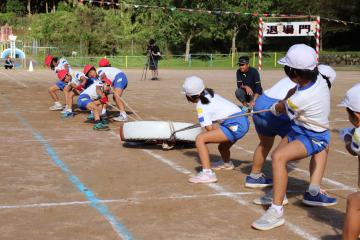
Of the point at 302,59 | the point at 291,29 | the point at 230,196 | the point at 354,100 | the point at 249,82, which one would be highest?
the point at 291,29

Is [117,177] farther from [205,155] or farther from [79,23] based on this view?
[79,23]

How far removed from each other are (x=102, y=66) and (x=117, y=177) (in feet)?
20.3

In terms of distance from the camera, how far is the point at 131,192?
6336mm

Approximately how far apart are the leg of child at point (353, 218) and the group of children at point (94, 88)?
7.50m

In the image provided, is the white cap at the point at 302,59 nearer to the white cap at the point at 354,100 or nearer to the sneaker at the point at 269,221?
the white cap at the point at 354,100

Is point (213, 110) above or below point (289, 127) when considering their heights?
above

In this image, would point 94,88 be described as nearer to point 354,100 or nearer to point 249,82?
point 249,82

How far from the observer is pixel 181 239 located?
4797 mm

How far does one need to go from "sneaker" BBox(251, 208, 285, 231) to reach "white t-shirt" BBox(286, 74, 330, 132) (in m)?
0.94

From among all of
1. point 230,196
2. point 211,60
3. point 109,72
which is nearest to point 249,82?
point 109,72

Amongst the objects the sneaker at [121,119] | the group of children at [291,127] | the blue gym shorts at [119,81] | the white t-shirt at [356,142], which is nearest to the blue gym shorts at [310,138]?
the group of children at [291,127]

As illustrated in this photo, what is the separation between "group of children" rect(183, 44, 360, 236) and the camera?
4.21m

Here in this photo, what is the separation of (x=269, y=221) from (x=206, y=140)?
1.97m

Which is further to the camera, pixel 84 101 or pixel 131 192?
pixel 84 101
